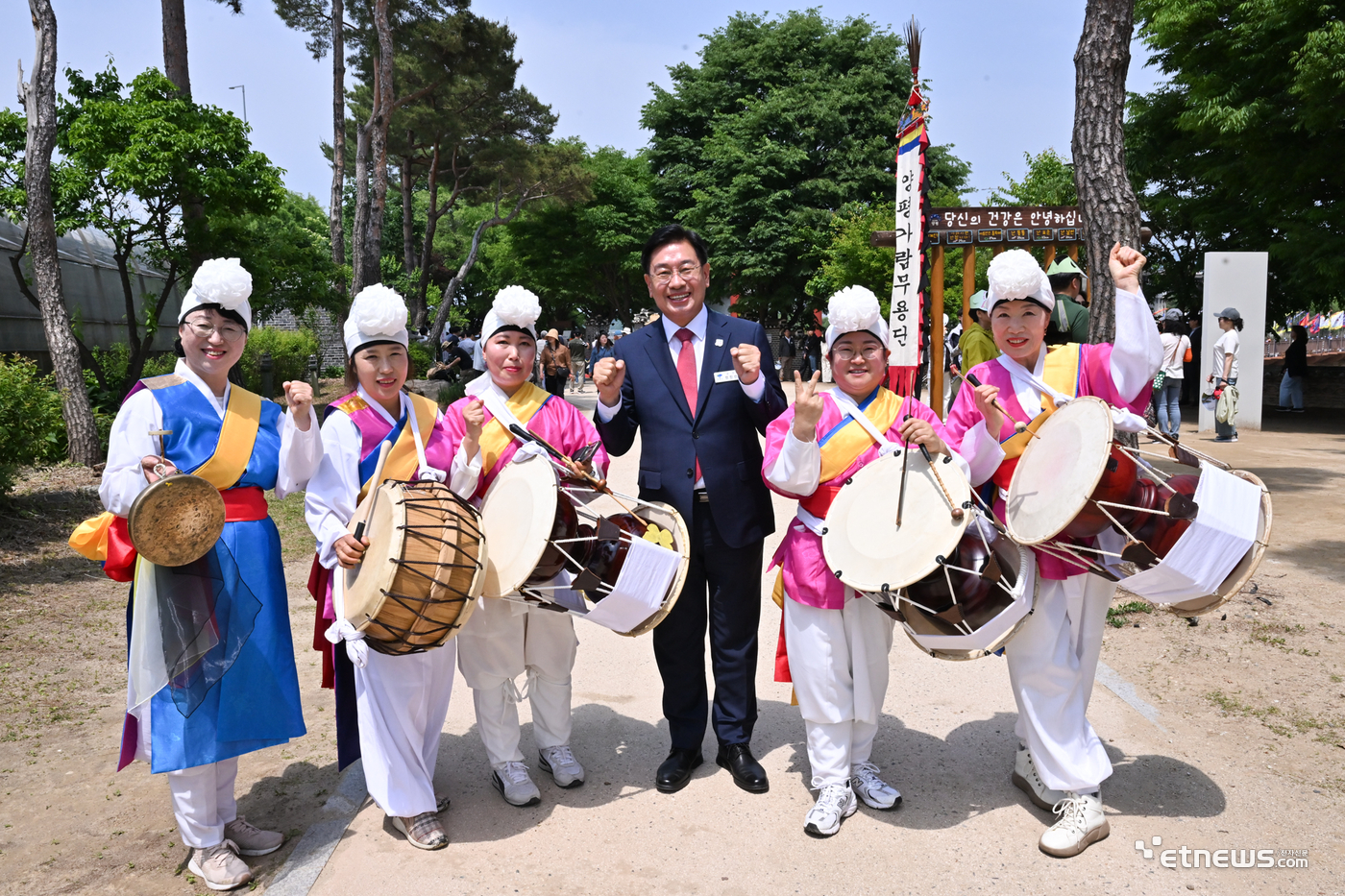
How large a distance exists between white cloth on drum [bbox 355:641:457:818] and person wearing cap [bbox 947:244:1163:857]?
2.16m

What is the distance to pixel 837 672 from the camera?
3.51m

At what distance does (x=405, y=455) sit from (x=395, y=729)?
3.23 ft

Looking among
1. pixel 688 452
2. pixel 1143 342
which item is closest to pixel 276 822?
pixel 688 452

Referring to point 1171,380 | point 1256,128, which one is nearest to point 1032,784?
point 1171,380

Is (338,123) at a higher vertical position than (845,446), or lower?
higher

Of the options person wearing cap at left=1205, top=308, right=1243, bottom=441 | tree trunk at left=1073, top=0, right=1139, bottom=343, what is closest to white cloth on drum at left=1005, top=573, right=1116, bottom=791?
tree trunk at left=1073, top=0, right=1139, bottom=343

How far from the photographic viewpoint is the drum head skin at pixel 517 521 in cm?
323

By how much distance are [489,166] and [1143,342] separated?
93.4 ft

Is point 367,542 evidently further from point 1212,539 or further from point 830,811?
point 1212,539

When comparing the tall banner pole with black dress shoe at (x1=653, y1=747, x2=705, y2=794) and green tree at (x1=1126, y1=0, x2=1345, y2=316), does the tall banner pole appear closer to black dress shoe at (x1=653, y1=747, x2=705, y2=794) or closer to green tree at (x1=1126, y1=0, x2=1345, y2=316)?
black dress shoe at (x1=653, y1=747, x2=705, y2=794)

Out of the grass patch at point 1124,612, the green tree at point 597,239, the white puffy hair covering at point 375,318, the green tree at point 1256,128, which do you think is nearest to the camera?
the white puffy hair covering at point 375,318

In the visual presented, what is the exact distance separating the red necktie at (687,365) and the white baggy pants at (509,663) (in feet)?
3.36

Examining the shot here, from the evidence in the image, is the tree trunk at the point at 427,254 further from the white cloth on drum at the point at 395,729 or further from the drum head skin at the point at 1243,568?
the drum head skin at the point at 1243,568

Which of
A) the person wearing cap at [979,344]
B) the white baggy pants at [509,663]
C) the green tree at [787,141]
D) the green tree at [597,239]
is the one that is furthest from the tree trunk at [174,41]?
the green tree at [597,239]
